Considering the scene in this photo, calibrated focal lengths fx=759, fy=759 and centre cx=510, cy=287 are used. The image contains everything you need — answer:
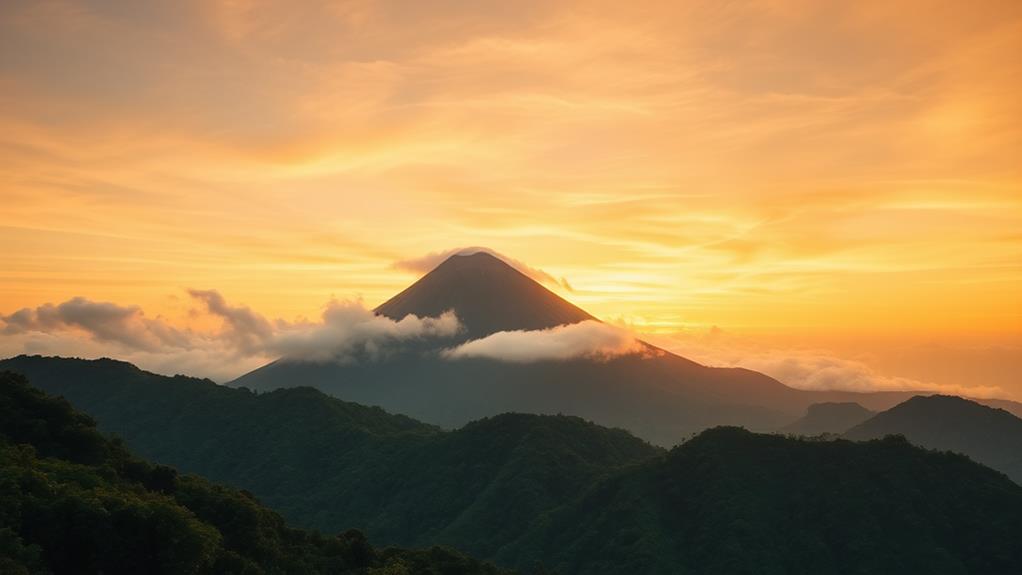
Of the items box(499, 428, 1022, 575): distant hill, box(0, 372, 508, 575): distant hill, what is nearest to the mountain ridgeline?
box(499, 428, 1022, 575): distant hill

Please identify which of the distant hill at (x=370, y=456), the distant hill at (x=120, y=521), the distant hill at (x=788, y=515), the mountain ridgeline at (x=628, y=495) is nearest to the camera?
the distant hill at (x=120, y=521)

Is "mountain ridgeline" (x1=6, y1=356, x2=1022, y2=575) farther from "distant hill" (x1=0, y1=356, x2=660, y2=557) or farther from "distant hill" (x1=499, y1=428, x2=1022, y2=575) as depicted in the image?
"distant hill" (x1=0, y1=356, x2=660, y2=557)

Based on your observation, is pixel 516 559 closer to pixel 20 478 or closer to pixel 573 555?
pixel 573 555

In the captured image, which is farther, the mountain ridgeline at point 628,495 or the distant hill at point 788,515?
the mountain ridgeline at point 628,495

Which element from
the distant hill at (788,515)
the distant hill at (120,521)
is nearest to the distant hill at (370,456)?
the distant hill at (788,515)

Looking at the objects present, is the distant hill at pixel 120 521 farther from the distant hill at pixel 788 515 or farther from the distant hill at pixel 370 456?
the distant hill at pixel 370 456
